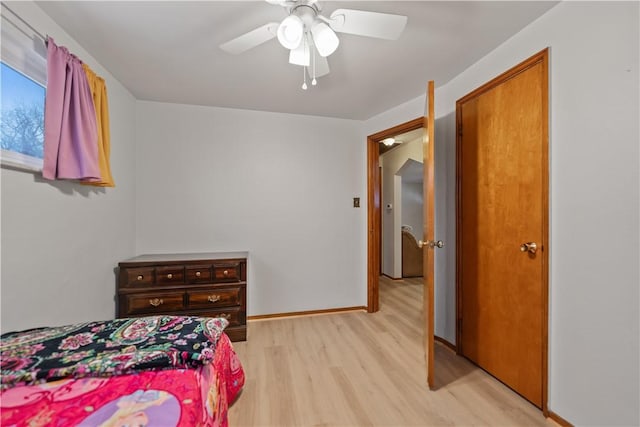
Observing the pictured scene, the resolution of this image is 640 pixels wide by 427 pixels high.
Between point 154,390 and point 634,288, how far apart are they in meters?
1.99

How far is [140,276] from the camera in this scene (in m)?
2.33

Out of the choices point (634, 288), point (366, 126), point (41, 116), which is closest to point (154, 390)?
point (41, 116)

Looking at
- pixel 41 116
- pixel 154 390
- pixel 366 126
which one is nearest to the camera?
pixel 154 390

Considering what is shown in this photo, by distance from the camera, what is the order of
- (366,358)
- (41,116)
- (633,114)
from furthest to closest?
(366,358) → (41,116) → (633,114)

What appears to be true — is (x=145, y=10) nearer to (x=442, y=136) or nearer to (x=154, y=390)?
(x=154, y=390)

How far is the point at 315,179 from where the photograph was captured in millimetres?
3191

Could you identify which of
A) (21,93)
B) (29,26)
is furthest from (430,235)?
(29,26)

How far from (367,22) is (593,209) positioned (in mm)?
1450

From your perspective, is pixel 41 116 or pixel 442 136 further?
pixel 442 136

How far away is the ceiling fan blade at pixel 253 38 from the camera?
1.33 m

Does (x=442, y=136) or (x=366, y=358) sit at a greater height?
(x=442, y=136)

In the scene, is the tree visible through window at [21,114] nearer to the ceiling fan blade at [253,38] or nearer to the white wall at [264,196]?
the ceiling fan blade at [253,38]

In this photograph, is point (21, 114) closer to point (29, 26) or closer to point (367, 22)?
point (29, 26)

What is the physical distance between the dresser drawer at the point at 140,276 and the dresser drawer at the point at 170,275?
54 mm
